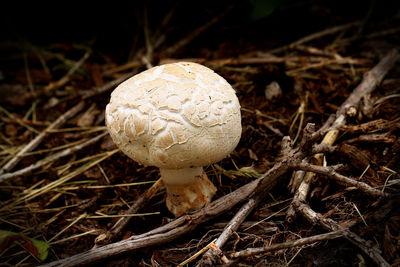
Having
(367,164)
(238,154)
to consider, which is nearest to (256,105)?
(238,154)

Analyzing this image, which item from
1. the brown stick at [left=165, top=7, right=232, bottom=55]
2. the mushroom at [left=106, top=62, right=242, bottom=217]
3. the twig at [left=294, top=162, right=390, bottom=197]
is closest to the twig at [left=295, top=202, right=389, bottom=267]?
the twig at [left=294, top=162, right=390, bottom=197]

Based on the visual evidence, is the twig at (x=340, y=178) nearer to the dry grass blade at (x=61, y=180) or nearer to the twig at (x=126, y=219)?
the twig at (x=126, y=219)

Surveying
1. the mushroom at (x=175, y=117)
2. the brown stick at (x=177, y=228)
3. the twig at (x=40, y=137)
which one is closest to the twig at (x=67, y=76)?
the twig at (x=40, y=137)

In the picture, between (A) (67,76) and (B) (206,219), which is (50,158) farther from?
(B) (206,219)

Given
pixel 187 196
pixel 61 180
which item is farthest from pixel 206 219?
pixel 61 180

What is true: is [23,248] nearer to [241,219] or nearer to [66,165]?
[66,165]

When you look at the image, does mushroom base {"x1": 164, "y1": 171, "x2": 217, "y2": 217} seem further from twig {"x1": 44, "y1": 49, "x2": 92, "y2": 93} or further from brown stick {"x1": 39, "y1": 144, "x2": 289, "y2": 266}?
twig {"x1": 44, "y1": 49, "x2": 92, "y2": 93}
